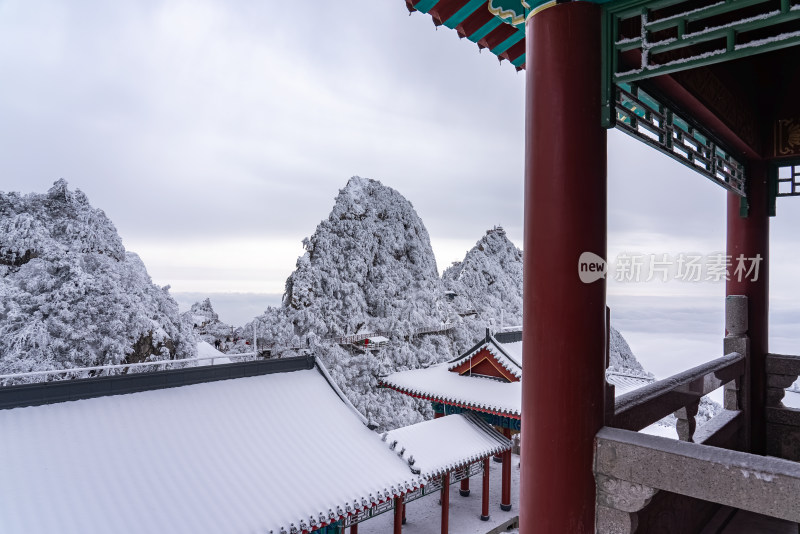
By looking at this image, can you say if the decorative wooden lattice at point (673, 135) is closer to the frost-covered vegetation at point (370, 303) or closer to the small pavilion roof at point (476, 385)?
the small pavilion roof at point (476, 385)

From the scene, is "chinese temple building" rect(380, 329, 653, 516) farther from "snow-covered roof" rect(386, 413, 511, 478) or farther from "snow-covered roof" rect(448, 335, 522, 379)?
"snow-covered roof" rect(386, 413, 511, 478)

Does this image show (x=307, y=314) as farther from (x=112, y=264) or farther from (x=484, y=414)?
(x=484, y=414)

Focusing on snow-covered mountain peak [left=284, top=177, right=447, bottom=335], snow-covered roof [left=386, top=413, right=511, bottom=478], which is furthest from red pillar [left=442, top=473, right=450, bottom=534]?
snow-covered mountain peak [left=284, top=177, right=447, bottom=335]

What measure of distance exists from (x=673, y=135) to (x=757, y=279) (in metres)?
2.99

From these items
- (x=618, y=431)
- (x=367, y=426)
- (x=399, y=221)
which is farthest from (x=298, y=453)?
(x=399, y=221)

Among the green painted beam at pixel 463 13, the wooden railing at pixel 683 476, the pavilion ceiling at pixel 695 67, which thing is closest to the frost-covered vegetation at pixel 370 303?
the pavilion ceiling at pixel 695 67

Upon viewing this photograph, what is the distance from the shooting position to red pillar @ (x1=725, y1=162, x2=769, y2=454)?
4.85 meters

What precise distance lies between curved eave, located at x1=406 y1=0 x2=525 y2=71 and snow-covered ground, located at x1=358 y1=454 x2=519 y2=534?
10.1 m

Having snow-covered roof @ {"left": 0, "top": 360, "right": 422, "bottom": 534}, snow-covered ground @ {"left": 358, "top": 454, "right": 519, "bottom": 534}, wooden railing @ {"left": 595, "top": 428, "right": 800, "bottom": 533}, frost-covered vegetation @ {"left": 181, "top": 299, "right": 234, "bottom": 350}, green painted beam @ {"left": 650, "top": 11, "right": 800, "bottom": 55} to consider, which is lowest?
snow-covered ground @ {"left": 358, "top": 454, "right": 519, "bottom": 534}

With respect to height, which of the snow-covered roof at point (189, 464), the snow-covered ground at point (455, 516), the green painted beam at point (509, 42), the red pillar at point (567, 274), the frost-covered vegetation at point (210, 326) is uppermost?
the green painted beam at point (509, 42)

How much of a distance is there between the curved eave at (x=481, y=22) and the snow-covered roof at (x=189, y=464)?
5804 mm

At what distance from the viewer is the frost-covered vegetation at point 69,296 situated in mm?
15188

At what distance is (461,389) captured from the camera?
12.4 metres

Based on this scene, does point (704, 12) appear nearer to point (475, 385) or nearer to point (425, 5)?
point (425, 5)
